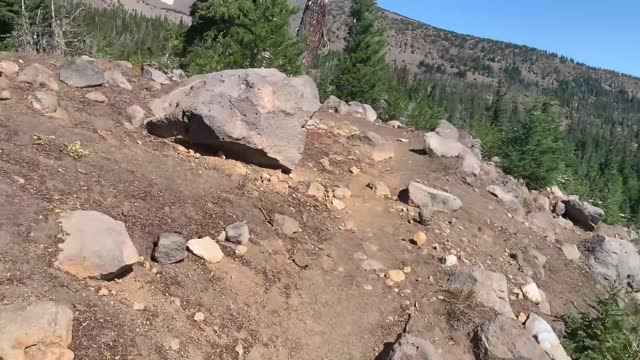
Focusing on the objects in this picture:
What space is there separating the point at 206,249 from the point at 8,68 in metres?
3.25

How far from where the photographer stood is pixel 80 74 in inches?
263

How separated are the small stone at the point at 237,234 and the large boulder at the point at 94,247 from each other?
3.46ft

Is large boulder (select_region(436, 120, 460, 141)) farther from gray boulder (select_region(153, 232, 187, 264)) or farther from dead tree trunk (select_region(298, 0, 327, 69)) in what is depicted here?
gray boulder (select_region(153, 232, 187, 264))

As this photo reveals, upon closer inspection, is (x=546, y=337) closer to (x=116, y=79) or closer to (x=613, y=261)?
(x=613, y=261)

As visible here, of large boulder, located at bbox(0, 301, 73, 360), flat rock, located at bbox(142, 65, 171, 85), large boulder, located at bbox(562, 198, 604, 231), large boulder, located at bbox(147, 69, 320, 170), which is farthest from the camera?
large boulder, located at bbox(562, 198, 604, 231)

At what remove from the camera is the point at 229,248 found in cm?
527

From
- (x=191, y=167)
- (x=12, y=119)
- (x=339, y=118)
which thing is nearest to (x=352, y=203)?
(x=191, y=167)

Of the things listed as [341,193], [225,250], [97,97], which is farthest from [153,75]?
[225,250]

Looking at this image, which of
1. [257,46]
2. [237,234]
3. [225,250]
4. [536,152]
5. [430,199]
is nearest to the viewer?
[225,250]

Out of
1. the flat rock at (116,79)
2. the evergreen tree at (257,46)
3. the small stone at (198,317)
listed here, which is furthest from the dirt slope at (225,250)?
the evergreen tree at (257,46)

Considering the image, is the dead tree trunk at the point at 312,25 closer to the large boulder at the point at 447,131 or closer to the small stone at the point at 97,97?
the large boulder at the point at 447,131

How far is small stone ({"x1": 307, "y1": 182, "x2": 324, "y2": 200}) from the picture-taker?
265 inches

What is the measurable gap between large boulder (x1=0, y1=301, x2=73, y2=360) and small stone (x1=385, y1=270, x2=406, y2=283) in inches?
128

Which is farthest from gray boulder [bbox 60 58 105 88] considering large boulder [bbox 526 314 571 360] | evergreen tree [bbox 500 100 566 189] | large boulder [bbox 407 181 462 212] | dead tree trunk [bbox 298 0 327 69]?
evergreen tree [bbox 500 100 566 189]
